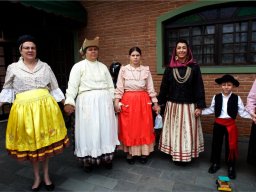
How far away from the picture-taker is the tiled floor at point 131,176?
2838 millimetres

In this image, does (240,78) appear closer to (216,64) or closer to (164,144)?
(216,64)

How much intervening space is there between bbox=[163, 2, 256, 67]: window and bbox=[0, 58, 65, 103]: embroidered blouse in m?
3.30

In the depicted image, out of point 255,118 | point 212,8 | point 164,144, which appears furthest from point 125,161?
point 212,8

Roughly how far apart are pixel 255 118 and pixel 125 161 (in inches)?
77.6

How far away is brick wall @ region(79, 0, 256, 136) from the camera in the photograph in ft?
15.5

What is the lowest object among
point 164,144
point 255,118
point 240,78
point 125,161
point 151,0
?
point 125,161

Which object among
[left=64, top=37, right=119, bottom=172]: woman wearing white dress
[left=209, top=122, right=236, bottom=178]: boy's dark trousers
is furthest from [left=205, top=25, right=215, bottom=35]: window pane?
[left=64, top=37, right=119, bottom=172]: woman wearing white dress

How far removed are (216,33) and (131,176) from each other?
3368 millimetres

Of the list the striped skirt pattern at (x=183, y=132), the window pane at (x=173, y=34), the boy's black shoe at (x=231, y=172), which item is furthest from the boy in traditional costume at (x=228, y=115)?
the window pane at (x=173, y=34)

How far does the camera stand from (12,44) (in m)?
6.60

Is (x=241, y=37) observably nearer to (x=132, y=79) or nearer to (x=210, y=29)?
(x=210, y=29)

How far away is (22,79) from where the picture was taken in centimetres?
254

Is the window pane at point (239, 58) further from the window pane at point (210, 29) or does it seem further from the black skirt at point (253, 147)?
the black skirt at point (253, 147)

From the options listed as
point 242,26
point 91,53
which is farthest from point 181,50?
point 242,26
